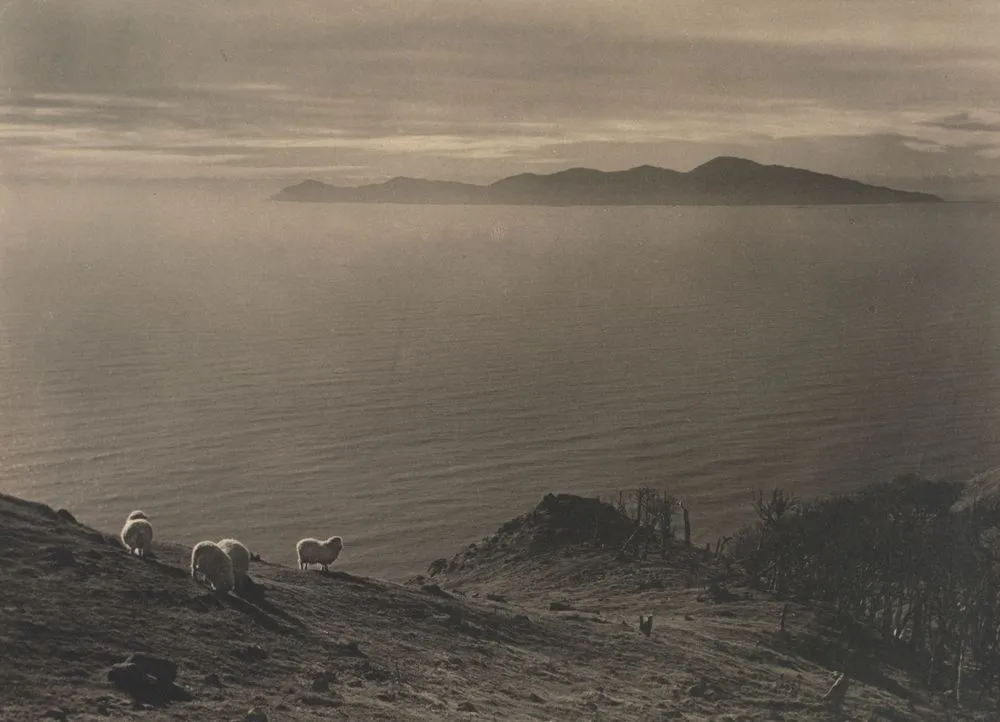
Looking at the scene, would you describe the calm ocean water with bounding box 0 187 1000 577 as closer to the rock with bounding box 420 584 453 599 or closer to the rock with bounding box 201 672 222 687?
the rock with bounding box 420 584 453 599

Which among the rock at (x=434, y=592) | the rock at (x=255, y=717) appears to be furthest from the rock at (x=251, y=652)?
the rock at (x=434, y=592)

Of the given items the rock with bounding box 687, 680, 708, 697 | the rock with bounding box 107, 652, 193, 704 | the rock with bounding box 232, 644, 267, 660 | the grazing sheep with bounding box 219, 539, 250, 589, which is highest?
the grazing sheep with bounding box 219, 539, 250, 589

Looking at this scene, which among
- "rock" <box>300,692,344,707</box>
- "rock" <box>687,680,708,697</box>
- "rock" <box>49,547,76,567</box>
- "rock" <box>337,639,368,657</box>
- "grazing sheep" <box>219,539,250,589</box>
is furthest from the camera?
"grazing sheep" <box>219,539,250,589</box>

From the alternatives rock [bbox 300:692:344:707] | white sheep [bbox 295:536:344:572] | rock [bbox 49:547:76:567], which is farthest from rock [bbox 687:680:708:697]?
rock [bbox 49:547:76:567]

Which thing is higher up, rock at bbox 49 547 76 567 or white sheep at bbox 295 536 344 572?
rock at bbox 49 547 76 567

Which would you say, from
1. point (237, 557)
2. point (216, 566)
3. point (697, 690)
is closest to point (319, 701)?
point (216, 566)

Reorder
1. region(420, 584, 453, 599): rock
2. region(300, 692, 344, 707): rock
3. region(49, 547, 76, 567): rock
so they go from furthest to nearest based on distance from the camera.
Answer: region(420, 584, 453, 599): rock → region(49, 547, 76, 567): rock → region(300, 692, 344, 707): rock
